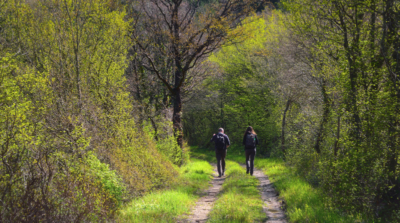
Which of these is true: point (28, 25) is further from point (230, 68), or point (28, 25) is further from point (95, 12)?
point (230, 68)

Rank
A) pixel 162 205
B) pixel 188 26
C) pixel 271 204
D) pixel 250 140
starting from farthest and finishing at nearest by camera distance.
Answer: pixel 188 26 < pixel 250 140 < pixel 271 204 < pixel 162 205

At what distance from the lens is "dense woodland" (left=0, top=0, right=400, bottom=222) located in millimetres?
5586

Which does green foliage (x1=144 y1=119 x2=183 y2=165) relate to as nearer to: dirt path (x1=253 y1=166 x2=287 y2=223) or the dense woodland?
the dense woodland

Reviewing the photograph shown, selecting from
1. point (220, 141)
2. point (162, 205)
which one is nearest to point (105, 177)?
point (162, 205)

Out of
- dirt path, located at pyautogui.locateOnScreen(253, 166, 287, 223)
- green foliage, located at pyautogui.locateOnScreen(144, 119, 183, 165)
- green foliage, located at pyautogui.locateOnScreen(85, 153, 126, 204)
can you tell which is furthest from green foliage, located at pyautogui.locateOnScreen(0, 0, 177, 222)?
dirt path, located at pyautogui.locateOnScreen(253, 166, 287, 223)

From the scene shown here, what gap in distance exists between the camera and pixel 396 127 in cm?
583

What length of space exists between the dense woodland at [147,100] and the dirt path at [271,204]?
1284 millimetres

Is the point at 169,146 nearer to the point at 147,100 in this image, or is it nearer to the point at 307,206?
the point at 147,100

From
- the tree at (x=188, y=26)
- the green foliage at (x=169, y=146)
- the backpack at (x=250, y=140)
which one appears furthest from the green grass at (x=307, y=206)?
the tree at (x=188, y=26)

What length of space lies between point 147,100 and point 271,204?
13.0m

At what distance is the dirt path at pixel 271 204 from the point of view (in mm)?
6969

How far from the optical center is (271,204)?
8367 millimetres

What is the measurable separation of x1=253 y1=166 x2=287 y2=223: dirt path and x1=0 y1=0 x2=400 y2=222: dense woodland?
1284mm

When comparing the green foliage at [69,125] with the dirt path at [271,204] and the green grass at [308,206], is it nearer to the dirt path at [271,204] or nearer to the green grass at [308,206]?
the dirt path at [271,204]
